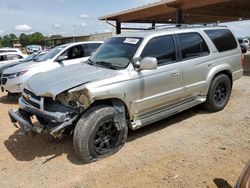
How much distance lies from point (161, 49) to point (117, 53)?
2.65 ft

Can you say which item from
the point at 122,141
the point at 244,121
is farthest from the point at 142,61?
the point at 244,121

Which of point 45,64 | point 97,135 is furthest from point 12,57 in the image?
point 97,135

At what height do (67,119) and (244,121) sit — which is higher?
(67,119)

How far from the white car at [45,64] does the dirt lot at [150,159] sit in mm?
2679

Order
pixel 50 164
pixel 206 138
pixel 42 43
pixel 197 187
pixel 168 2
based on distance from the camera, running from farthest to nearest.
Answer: pixel 42 43 < pixel 168 2 < pixel 206 138 < pixel 50 164 < pixel 197 187

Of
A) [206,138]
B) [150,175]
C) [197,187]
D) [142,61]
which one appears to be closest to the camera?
[197,187]

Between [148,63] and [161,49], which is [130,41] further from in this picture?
[148,63]

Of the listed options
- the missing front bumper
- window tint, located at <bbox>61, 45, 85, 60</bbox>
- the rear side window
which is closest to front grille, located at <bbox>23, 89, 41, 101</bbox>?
the missing front bumper

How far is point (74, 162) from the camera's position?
411 centimetres

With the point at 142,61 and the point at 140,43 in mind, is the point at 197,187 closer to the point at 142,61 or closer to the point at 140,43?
the point at 142,61

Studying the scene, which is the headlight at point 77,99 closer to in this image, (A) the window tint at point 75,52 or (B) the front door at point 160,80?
(B) the front door at point 160,80

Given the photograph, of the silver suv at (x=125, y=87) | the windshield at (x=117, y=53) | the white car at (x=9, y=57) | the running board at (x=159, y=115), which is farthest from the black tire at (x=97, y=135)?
the white car at (x=9, y=57)

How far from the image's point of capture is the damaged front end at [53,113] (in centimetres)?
385

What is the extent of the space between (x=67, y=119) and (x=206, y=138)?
244 cm
